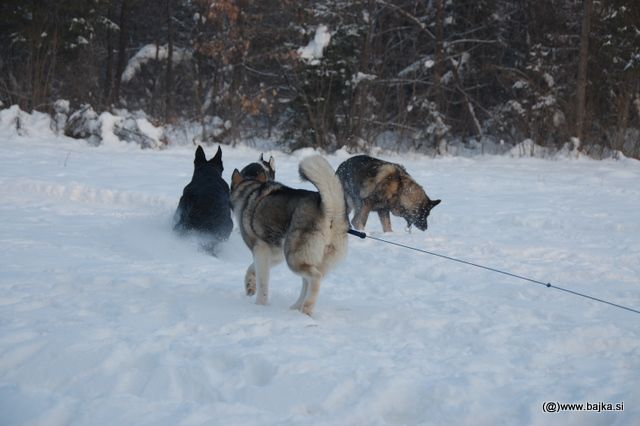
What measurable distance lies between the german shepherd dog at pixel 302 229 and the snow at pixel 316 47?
15.0m

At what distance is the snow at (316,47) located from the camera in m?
19.7

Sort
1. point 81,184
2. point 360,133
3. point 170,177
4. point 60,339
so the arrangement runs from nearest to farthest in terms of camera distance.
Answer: point 60,339 < point 81,184 < point 170,177 < point 360,133

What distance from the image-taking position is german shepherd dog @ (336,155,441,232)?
897 centimetres

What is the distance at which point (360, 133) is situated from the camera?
2036 centimetres

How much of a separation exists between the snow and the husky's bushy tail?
51.7 feet

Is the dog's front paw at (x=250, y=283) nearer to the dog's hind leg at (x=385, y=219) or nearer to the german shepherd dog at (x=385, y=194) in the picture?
the german shepherd dog at (x=385, y=194)

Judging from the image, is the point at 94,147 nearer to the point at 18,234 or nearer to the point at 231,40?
the point at 231,40

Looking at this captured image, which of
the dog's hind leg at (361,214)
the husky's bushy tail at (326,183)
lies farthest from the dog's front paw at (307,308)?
the dog's hind leg at (361,214)

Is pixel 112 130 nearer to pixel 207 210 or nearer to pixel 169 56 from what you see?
pixel 207 210

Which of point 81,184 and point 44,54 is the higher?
point 44,54

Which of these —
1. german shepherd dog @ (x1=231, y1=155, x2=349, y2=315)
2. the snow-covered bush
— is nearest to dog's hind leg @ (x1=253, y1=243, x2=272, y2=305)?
german shepherd dog @ (x1=231, y1=155, x2=349, y2=315)

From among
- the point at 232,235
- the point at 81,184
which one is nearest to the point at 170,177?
the point at 81,184

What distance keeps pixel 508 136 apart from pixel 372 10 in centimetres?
762

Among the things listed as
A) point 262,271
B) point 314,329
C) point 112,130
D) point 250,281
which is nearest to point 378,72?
point 112,130
